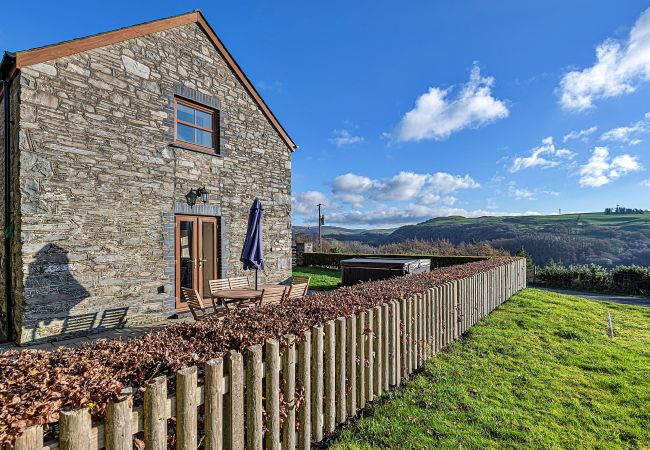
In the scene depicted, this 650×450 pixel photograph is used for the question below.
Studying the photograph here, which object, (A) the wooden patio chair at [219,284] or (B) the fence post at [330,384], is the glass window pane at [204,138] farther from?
(B) the fence post at [330,384]

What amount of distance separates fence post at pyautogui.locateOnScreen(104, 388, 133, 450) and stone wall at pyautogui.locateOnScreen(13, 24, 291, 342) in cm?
627

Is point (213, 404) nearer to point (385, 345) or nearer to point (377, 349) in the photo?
point (377, 349)

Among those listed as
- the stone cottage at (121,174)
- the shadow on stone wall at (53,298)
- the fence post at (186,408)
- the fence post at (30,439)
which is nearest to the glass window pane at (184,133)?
the stone cottage at (121,174)

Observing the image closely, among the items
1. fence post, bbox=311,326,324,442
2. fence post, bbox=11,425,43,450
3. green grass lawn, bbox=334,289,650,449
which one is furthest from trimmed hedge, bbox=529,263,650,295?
fence post, bbox=11,425,43,450

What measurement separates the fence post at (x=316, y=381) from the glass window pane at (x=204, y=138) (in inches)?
308

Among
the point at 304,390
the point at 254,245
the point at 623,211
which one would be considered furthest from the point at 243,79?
the point at 623,211

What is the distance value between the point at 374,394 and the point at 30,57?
8304 mm

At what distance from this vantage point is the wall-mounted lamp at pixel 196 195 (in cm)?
851

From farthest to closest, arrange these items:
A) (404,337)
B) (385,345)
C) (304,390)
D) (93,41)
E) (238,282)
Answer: (238,282) < (93,41) < (404,337) < (385,345) < (304,390)

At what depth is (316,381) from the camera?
9.32 feet

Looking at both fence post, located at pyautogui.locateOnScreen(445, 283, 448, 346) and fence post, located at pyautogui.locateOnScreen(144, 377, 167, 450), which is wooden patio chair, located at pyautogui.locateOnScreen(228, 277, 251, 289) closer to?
fence post, located at pyautogui.locateOnScreen(445, 283, 448, 346)

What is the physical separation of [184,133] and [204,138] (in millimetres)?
600

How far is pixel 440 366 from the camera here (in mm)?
4750

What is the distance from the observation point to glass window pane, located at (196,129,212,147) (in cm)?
909
